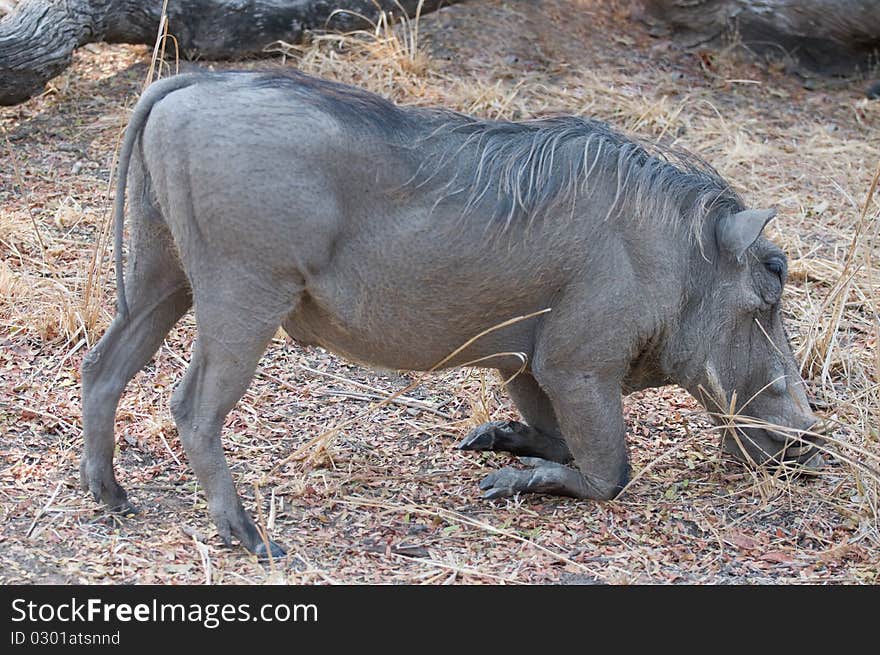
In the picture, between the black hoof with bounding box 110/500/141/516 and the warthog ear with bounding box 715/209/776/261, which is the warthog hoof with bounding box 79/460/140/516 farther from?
the warthog ear with bounding box 715/209/776/261

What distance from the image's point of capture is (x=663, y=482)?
4.01 m

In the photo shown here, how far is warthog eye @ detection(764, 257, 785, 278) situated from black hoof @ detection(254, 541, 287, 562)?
69.9 inches

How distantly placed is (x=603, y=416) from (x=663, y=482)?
0.47 meters

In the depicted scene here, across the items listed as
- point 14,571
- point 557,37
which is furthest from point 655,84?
point 14,571

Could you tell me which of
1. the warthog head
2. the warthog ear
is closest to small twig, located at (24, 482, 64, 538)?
the warthog head

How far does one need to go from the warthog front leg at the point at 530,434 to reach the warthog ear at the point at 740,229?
826 mm

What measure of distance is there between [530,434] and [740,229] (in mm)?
1015

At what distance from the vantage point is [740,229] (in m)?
3.68

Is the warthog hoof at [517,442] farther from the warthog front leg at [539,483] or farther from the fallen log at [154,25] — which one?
the fallen log at [154,25]

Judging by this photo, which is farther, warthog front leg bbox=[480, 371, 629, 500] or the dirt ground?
warthog front leg bbox=[480, 371, 629, 500]

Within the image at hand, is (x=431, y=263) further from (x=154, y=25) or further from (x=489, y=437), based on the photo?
(x=154, y=25)

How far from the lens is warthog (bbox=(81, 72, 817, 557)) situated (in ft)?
10.4

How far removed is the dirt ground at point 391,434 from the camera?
339cm

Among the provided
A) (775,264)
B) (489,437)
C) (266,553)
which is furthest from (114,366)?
(775,264)
